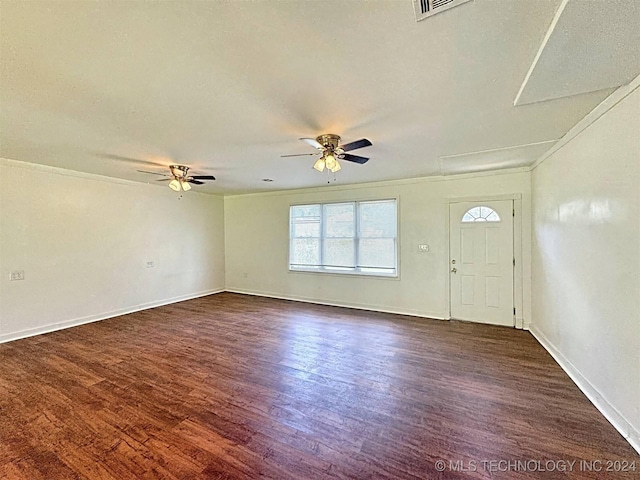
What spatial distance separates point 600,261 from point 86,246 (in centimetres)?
683

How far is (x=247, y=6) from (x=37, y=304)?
5.38m

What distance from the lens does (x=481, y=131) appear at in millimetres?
2938

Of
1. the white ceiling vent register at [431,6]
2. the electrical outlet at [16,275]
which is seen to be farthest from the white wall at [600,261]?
the electrical outlet at [16,275]

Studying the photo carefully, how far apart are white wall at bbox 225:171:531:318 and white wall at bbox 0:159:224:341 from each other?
1262mm

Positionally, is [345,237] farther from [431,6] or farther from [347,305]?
[431,6]

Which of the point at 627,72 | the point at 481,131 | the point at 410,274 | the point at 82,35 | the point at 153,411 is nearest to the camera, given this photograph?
the point at 82,35

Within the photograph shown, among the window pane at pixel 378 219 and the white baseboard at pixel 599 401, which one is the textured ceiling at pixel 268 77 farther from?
the white baseboard at pixel 599 401

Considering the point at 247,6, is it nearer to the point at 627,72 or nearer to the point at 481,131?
the point at 627,72

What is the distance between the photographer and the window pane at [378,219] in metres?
5.58

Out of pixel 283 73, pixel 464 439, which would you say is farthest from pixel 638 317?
pixel 283 73

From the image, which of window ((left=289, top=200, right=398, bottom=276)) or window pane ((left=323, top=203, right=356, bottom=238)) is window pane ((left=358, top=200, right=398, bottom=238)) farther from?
window pane ((left=323, top=203, right=356, bottom=238))

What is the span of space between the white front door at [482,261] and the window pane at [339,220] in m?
1.91

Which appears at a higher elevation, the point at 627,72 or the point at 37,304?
the point at 627,72

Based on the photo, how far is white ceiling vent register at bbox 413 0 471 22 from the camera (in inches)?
50.3
